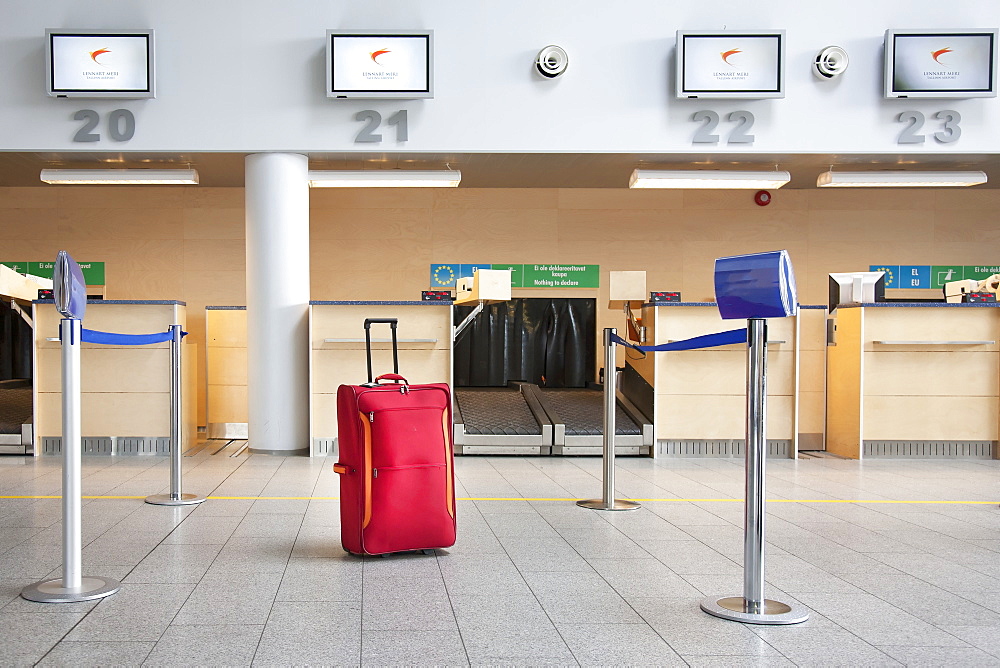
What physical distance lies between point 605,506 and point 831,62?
15.8 feet

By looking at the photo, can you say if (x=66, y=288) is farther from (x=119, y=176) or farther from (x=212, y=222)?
(x=212, y=222)

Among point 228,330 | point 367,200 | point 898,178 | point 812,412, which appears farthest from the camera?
point 367,200

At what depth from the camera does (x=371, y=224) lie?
10.6 meters

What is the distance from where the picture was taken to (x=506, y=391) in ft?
30.2

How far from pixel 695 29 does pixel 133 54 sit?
15.8 ft

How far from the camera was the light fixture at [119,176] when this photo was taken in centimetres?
801

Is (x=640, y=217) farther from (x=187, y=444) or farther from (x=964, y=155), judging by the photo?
(x=187, y=444)

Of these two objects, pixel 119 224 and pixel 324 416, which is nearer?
pixel 324 416

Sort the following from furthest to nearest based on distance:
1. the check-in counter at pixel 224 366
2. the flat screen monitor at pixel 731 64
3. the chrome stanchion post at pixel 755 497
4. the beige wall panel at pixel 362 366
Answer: the check-in counter at pixel 224 366, the beige wall panel at pixel 362 366, the flat screen monitor at pixel 731 64, the chrome stanchion post at pixel 755 497

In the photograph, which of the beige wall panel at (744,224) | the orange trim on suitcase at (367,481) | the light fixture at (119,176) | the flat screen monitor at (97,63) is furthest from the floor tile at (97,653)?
the beige wall panel at (744,224)

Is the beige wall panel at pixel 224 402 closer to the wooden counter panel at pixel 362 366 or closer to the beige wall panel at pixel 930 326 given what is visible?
the wooden counter panel at pixel 362 366

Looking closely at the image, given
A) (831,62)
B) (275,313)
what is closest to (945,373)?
(831,62)

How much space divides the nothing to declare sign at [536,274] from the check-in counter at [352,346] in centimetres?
300

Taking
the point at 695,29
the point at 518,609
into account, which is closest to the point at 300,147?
the point at 695,29
